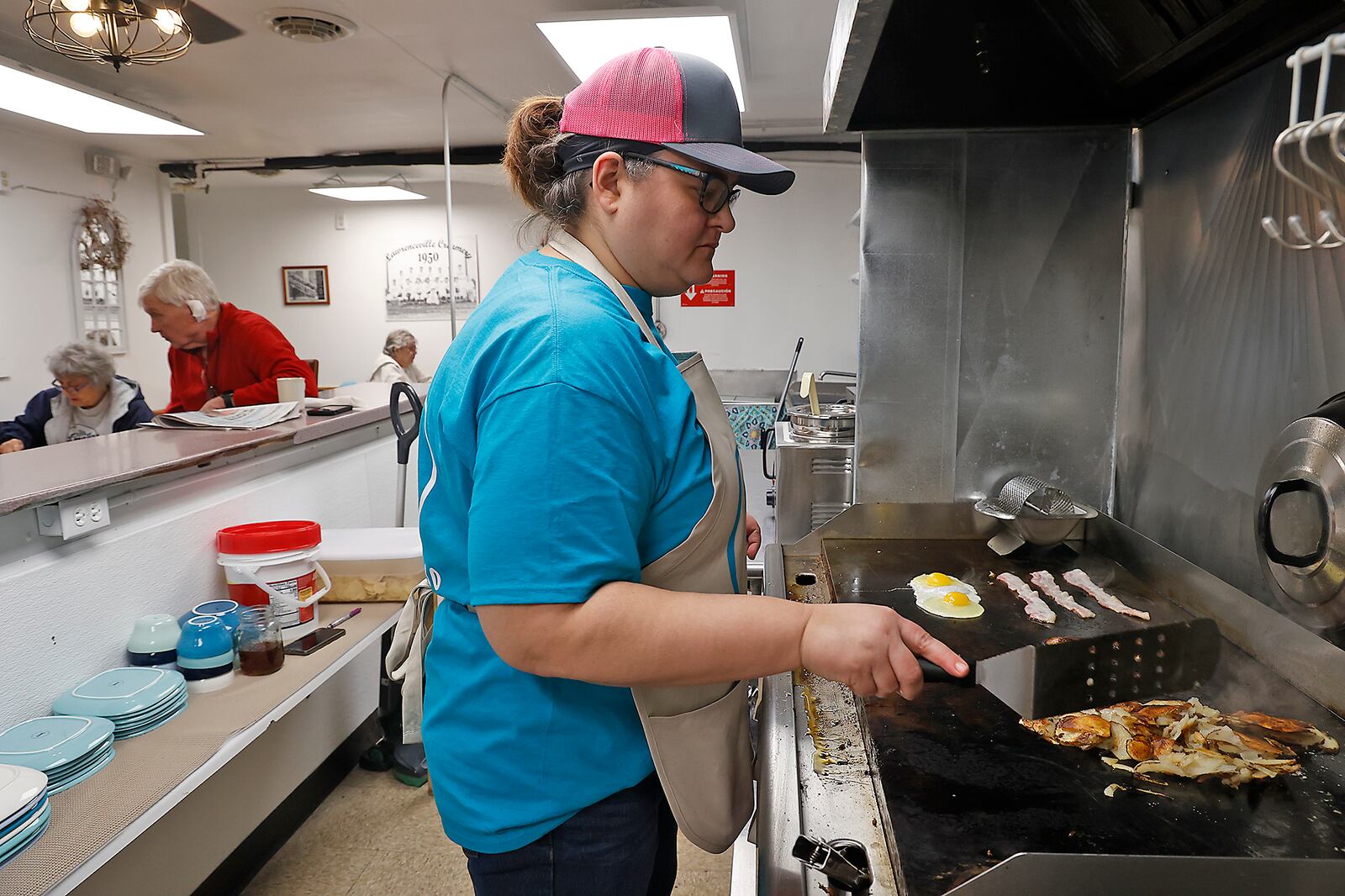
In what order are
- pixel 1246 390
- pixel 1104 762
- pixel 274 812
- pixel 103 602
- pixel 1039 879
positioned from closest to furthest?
pixel 1039 879
pixel 1104 762
pixel 1246 390
pixel 103 602
pixel 274 812

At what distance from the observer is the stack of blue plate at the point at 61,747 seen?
5.20 ft

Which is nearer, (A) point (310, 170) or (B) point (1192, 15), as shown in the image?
(B) point (1192, 15)

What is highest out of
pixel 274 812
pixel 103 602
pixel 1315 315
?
pixel 1315 315

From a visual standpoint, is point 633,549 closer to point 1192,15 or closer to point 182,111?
point 1192,15

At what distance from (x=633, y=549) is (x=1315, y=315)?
55.1 inches

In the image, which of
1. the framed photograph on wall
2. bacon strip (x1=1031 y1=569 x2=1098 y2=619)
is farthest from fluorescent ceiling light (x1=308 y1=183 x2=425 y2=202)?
bacon strip (x1=1031 y1=569 x2=1098 y2=619)

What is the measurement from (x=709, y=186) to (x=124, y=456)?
2.01m

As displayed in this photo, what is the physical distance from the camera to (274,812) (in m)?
2.60

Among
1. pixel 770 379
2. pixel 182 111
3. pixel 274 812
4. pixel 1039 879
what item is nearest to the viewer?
pixel 1039 879

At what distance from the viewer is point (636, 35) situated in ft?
11.6

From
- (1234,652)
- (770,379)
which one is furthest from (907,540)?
(770,379)

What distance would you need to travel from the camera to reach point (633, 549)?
0.90 meters

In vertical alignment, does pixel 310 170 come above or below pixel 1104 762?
above

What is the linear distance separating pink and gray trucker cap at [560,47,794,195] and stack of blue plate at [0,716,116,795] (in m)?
1.52
